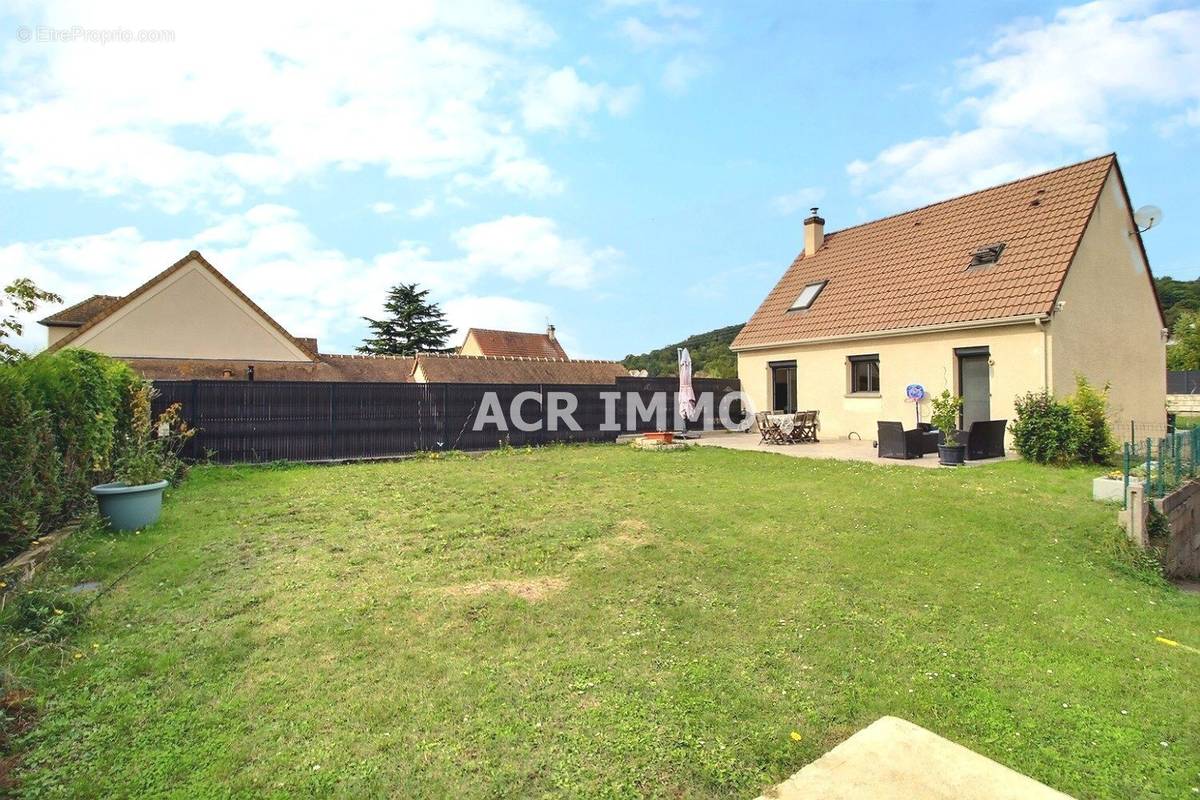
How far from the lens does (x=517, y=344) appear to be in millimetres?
42844

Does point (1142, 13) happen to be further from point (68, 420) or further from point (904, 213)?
point (68, 420)

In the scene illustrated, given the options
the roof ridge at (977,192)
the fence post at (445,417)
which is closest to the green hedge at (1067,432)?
the roof ridge at (977,192)

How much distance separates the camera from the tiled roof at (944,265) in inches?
520

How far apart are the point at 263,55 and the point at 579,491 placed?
7.13 metres

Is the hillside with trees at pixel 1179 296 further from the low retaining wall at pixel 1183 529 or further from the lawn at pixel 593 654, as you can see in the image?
the lawn at pixel 593 654

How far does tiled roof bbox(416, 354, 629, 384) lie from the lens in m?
27.8

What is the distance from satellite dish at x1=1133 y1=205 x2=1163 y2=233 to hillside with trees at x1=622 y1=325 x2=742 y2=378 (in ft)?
58.2

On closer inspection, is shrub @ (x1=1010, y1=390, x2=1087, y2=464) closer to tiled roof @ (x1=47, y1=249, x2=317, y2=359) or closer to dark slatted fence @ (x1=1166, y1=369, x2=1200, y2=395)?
tiled roof @ (x1=47, y1=249, x2=317, y2=359)

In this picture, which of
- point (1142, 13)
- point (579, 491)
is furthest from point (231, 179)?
point (1142, 13)

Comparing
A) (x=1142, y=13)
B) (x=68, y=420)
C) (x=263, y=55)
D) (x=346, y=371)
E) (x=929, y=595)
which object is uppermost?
(x=1142, y=13)

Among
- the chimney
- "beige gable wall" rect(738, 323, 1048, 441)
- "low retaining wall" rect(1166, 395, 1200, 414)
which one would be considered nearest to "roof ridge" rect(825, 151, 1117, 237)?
the chimney


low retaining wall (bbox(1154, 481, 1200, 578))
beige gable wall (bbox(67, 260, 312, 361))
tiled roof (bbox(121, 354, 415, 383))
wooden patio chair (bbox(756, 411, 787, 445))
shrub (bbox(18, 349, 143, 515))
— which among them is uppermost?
beige gable wall (bbox(67, 260, 312, 361))

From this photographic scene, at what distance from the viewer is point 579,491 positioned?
8.53 m

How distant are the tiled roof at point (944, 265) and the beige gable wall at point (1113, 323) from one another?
0.56 metres
